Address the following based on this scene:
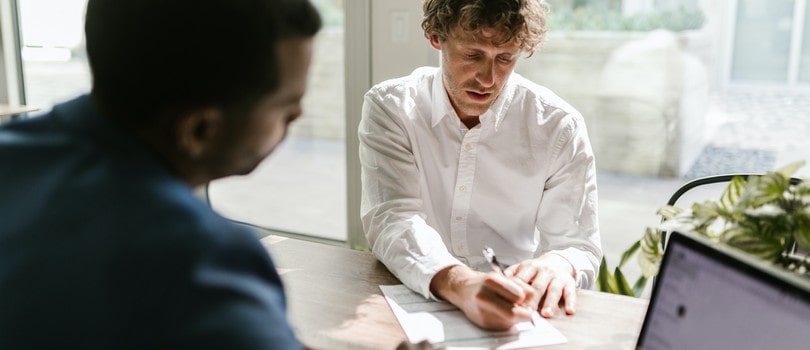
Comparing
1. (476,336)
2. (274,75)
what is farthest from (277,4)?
(476,336)

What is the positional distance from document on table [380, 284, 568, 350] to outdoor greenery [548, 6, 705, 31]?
1.53 m

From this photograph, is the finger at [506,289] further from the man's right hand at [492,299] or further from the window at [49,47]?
the window at [49,47]

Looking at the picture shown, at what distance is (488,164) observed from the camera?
173 cm

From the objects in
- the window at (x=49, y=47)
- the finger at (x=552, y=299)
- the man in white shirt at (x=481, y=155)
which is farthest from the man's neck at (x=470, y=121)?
the window at (x=49, y=47)

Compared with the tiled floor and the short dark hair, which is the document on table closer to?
the short dark hair

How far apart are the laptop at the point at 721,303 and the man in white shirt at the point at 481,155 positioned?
534 mm

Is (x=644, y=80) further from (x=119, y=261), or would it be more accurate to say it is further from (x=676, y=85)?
(x=119, y=261)

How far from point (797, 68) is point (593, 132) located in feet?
2.27

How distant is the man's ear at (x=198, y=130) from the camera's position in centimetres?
60

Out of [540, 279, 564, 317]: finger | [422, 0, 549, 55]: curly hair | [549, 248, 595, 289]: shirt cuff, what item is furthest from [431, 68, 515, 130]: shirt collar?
[540, 279, 564, 317]: finger

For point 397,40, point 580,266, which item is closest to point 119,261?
point 580,266

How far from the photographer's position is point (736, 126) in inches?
94.4

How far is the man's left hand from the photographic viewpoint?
1.19 meters

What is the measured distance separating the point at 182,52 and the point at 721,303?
2.05 ft
